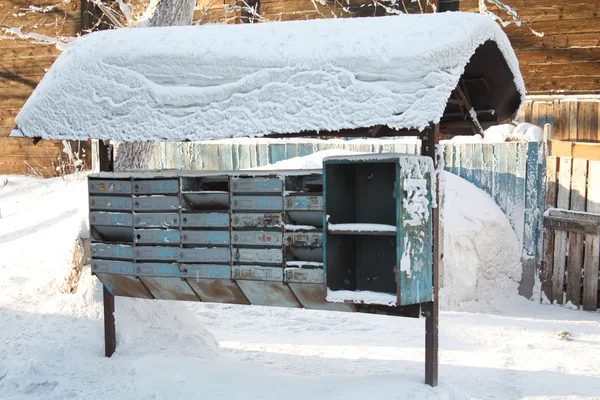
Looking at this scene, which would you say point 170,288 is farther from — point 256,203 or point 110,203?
point 256,203

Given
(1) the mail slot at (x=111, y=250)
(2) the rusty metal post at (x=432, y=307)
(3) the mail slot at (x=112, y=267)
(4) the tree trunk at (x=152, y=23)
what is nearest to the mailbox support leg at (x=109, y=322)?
(3) the mail slot at (x=112, y=267)

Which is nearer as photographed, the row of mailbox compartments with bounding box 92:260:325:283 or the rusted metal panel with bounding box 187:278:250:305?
the row of mailbox compartments with bounding box 92:260:325:283

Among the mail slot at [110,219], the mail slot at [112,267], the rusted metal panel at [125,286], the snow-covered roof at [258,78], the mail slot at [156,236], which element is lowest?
the rusted metal panel at [125,286]

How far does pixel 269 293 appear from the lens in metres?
5.73

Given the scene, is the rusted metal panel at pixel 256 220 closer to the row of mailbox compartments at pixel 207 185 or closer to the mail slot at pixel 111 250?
the row of mailbox compartments at pixel 207 185

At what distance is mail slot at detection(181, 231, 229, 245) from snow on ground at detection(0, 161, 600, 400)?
1098 mm

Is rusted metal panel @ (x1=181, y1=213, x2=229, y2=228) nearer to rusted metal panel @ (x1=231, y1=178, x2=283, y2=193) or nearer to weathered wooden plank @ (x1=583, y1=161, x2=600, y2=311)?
rusted metal panel @ (x1=231, y1=178, x2=283, y2=193)

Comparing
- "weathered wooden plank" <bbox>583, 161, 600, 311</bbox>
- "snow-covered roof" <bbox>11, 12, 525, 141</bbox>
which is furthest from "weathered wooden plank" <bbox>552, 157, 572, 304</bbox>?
"snow-covered roof" <bbox>11, 12, 525, 141</bbox>

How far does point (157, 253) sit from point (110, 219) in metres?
0.55

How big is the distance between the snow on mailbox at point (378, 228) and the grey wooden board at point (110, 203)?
5.94 feet

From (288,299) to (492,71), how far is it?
2470 mm

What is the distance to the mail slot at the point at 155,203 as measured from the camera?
5922 millimetres

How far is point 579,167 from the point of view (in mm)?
9234

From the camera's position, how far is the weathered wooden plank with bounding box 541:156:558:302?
31.1 feet
